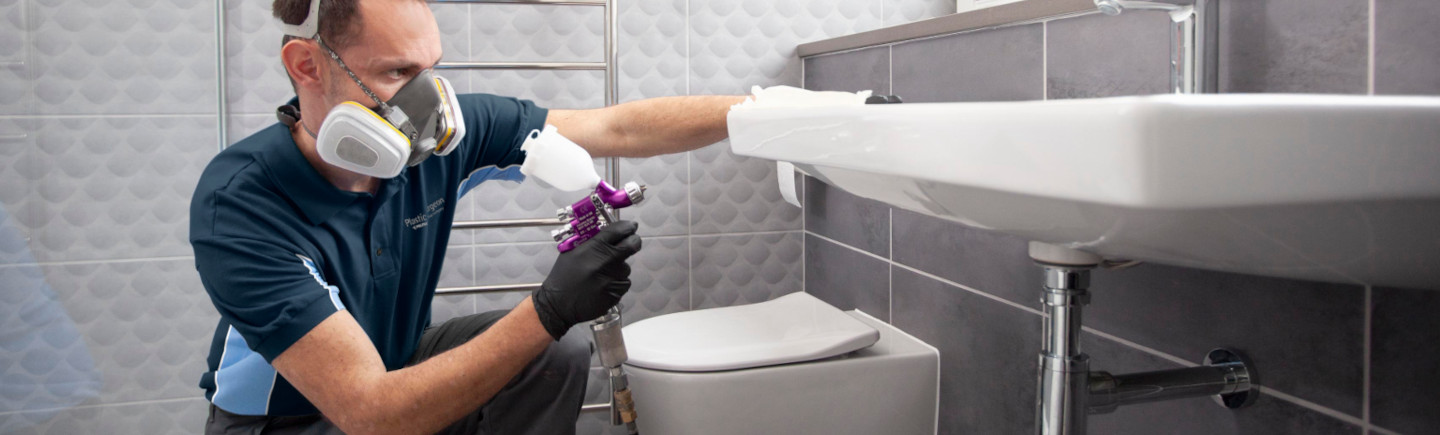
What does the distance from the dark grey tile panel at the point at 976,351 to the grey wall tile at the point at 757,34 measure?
0.67 meters

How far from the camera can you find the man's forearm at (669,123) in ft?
4.81

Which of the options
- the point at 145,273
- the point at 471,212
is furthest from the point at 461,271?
the point at 145,273

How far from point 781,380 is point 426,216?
647 mm

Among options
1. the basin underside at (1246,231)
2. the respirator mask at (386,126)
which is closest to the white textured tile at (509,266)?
the respirator mask at (386,126)

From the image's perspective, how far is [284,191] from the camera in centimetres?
120

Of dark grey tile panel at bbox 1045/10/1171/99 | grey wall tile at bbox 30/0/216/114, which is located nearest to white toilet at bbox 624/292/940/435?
dark grey tile panel at bbox 1045/10/1171/99

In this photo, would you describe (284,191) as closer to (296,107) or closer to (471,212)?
(296,107)

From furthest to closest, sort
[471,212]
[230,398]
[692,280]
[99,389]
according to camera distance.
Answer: [692,280]
[471,212]
[99,389]
[230,398]

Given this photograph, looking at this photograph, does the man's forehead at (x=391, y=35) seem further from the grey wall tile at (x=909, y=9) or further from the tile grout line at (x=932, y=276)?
the grey wall tile at (x=909, y=9)

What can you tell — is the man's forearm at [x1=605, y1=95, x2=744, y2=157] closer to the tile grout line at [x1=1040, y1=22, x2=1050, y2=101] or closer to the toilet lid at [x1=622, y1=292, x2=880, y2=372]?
the toilet lid at [x1=622, y1=292, x2=880, y2=372]

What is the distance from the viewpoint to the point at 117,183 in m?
1.85

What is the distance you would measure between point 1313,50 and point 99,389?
2191 millimetres

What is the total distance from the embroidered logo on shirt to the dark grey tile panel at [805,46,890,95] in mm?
884

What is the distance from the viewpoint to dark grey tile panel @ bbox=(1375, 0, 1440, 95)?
0.77 metres
